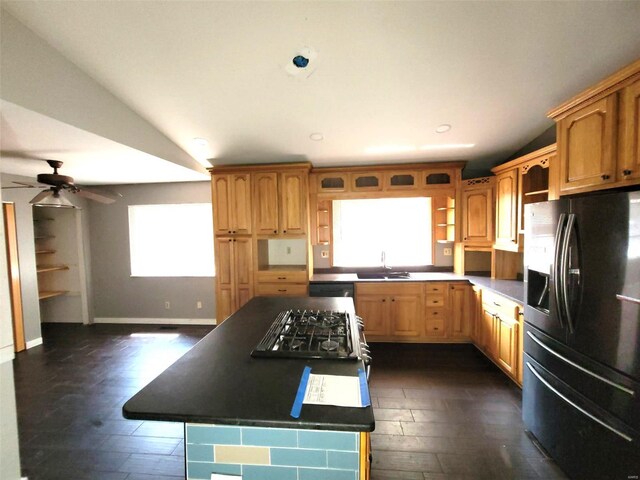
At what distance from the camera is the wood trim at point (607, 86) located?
139 cm

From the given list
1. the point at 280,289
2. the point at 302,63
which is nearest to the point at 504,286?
the point at 280,289

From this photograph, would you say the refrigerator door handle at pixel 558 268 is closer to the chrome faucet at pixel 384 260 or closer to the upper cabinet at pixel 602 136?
the upper cabinet at pixel 602 136

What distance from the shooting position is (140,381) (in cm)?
279

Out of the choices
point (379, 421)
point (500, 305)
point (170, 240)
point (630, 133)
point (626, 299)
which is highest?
point (630, 133)

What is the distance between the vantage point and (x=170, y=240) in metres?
4.50

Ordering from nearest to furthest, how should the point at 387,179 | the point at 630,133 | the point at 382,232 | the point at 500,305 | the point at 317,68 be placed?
the point at 630,133 → the point at 317,68 → the point at 500,305 → the point at 387,179 → the point at 382,232

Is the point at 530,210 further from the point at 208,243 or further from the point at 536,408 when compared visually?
the point at 208,243

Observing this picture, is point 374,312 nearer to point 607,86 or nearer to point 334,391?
point 334,391

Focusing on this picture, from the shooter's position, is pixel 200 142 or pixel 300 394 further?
pixel 200 142

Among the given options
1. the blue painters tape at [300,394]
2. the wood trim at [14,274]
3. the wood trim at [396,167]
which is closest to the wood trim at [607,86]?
the wood trim at [396,167]

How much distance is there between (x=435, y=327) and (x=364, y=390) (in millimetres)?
2774

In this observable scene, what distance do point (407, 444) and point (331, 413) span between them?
140cm

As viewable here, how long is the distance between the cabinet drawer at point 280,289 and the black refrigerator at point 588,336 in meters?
2.38

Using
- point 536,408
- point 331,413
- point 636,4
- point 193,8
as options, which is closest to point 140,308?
point 193,8
